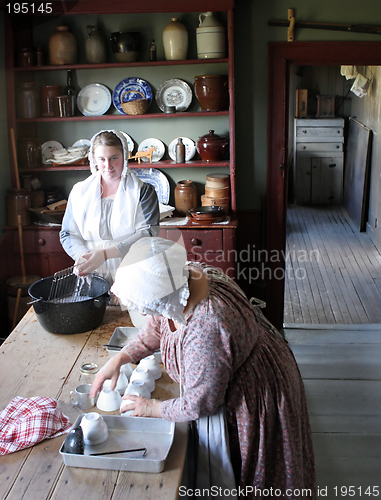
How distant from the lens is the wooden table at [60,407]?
4.45 ft

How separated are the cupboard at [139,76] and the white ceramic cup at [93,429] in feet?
7.41

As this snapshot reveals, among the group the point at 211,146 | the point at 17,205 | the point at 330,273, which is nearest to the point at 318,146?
the point at 330,273

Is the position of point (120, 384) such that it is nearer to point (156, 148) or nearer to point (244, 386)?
point (244, 386)

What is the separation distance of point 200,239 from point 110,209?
3.37 ft

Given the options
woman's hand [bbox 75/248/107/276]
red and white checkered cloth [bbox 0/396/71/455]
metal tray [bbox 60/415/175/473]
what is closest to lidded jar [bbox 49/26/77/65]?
woman's hand [bbox 75/248/107/276]

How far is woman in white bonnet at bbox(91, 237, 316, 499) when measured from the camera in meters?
1.51

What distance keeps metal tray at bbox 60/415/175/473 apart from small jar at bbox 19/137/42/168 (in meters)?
2.76

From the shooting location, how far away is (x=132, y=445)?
1.55 meters

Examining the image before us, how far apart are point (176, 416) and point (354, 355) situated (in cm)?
252

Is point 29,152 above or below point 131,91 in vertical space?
below

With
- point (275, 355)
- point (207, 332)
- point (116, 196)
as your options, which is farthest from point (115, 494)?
point (116, 196)

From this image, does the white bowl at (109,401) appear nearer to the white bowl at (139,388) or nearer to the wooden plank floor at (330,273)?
the white bowl at (139,388)

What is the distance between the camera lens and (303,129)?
7.93m

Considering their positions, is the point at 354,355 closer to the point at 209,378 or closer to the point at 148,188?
the point at 148,188
